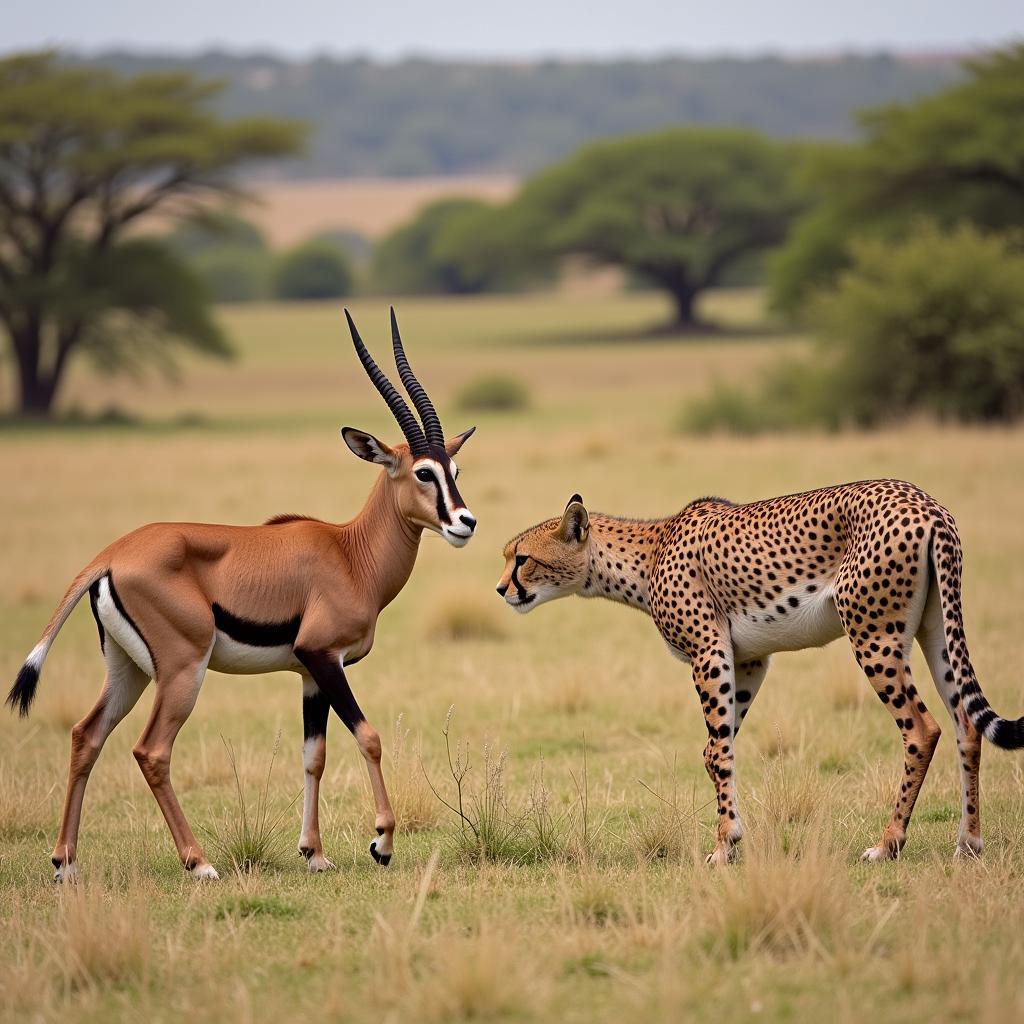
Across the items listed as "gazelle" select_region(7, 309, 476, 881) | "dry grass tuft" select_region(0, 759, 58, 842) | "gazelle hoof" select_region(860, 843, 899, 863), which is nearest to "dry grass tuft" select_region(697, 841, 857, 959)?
"gazelle hoof" select_region(860, 843, 899, 863)

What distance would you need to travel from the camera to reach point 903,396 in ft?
94.0

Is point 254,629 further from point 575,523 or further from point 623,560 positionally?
point 623,560

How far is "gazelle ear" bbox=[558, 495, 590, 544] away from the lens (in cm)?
734

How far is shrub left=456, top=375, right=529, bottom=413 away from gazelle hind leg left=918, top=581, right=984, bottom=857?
33205 millimetres

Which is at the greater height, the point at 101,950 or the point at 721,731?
the point at 721,731

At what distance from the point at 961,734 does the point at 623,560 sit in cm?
180

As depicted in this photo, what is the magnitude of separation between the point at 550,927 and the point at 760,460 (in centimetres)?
1910


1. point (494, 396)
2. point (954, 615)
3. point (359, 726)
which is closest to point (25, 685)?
point (359, 726)

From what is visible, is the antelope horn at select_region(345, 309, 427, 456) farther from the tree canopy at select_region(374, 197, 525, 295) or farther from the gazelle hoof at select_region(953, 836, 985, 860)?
the tree canopy at select_region(374, 197, 525, 295)

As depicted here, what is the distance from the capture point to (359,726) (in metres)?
6.67

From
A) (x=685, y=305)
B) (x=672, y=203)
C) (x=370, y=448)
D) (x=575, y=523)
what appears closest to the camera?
(x=370, y=448)

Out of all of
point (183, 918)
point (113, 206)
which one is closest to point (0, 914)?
point (183, 918)

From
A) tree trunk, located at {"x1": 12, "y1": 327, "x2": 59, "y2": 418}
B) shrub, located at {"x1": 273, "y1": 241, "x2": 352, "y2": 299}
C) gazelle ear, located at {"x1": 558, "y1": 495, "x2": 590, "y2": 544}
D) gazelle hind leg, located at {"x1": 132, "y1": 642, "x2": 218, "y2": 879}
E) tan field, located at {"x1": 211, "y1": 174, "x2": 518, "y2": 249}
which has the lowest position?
tree trunk, located at {"x1": 12, "y1": 327, "x2": 59, "y2": 418}

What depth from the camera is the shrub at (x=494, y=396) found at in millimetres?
40000
